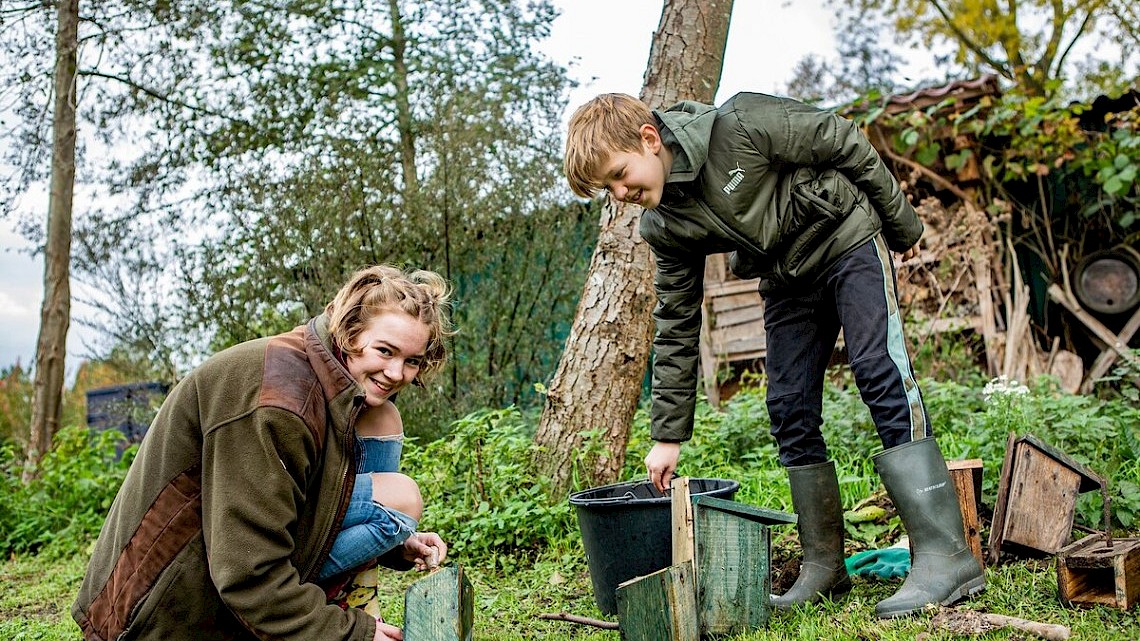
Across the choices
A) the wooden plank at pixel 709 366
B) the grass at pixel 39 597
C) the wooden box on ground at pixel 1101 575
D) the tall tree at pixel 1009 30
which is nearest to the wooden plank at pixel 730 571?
the wooden box on ground at pixel 1101 575

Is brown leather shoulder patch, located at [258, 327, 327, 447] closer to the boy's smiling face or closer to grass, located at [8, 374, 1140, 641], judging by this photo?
the boy's smiling face

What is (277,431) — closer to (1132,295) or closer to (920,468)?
(920,468)

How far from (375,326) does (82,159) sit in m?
6.69

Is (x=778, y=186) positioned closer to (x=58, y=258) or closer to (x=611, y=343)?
(x=611, y=343)

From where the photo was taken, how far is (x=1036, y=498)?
9.44ft

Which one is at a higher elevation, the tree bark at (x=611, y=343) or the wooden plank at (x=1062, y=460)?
the tree bark at (x=611, y=343)

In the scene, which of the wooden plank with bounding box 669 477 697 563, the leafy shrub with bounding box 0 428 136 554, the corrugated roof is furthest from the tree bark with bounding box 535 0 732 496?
the corrugated roof

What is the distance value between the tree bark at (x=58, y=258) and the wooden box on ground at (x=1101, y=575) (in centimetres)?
662

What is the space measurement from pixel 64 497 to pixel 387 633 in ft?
15.4

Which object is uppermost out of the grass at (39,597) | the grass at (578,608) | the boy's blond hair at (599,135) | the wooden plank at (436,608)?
the boy's blond hair at (599,135)

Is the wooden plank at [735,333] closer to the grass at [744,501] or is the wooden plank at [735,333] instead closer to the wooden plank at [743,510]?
the grass at [744,501]

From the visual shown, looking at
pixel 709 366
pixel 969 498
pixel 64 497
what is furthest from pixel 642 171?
pixel 709 366

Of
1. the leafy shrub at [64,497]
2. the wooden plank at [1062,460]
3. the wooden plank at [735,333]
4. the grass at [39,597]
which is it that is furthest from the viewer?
the wooden plank at [735,333]

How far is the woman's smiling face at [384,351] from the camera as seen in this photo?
6.84 feet
